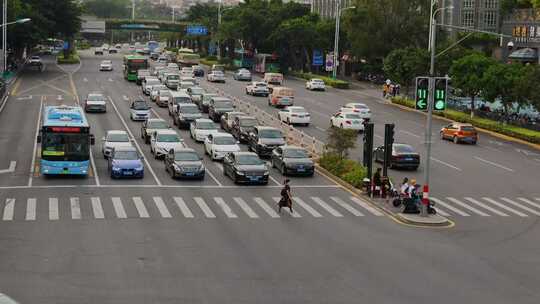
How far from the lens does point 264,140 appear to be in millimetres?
54500

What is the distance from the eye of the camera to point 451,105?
8406 centimetres

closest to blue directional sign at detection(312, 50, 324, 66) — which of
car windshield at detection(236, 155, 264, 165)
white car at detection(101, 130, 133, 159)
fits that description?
white car at detection(101, 130, 133, 159)

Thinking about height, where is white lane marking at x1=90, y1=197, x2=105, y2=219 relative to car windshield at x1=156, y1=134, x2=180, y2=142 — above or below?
below

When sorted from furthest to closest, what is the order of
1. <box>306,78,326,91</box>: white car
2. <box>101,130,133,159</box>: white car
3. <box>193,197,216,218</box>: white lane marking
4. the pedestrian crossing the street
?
<box>306,78,326,91</box>: white car < <box>101,130,133,159</box>: white car < <box>193,197,216,218</box>: white lane marking < the pedestrian crossing the street

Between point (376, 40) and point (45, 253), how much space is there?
85.1m

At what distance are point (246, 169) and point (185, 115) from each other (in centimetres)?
2104

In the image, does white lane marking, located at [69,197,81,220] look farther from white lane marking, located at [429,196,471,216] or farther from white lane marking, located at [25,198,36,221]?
white lane marking, located at [429,196,471,216]

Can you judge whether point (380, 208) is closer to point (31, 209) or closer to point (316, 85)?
point (31, 209)

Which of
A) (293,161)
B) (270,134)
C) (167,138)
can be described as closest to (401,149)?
(293,161)

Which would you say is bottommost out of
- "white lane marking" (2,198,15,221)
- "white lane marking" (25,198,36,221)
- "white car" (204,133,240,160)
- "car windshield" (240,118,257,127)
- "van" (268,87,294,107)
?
"white lane marking" (2,198,15,221)

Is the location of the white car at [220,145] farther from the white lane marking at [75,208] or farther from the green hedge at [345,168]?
the white lane marking at [75,208]

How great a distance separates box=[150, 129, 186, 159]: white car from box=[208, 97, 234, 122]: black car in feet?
48.1

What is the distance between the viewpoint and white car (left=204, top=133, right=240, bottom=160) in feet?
172

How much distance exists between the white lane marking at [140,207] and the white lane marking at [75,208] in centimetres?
236
